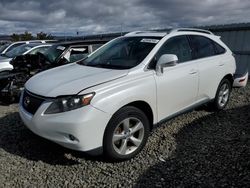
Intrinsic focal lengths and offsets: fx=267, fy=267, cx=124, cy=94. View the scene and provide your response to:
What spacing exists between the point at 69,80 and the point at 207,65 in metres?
2.56

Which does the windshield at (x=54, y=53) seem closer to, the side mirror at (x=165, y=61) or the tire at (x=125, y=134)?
the side mirror at (x=165, y=61)

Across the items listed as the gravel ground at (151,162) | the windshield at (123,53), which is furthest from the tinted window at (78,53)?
the gravel ground at (151,162)

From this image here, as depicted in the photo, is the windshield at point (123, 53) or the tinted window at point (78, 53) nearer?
the windshield at point (123, 53)

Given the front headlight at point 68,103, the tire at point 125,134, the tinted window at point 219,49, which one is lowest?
the tire at point 125,134

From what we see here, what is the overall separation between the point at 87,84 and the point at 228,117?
3.31 metres

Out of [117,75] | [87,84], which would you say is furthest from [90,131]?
[117,75]

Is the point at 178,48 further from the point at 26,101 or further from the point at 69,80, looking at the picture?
the point at 26,101

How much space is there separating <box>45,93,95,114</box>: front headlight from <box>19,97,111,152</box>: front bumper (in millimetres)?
48

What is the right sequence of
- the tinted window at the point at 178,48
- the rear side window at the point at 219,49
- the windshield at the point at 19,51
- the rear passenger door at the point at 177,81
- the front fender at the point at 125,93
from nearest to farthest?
the front fender at the point at 125,93
the rear passenger door at the point at 177,81
the tinted window at the point at 178,48
the rear side window at the point at 219,49
the windshield at the point at 19,51

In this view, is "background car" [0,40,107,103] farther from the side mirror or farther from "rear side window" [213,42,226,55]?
the side mirror

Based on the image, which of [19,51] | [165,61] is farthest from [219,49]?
[19,51]

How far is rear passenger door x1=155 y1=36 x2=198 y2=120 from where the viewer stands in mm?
3863

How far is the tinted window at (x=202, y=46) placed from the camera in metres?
4.72

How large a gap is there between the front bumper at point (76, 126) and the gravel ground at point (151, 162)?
436mm
